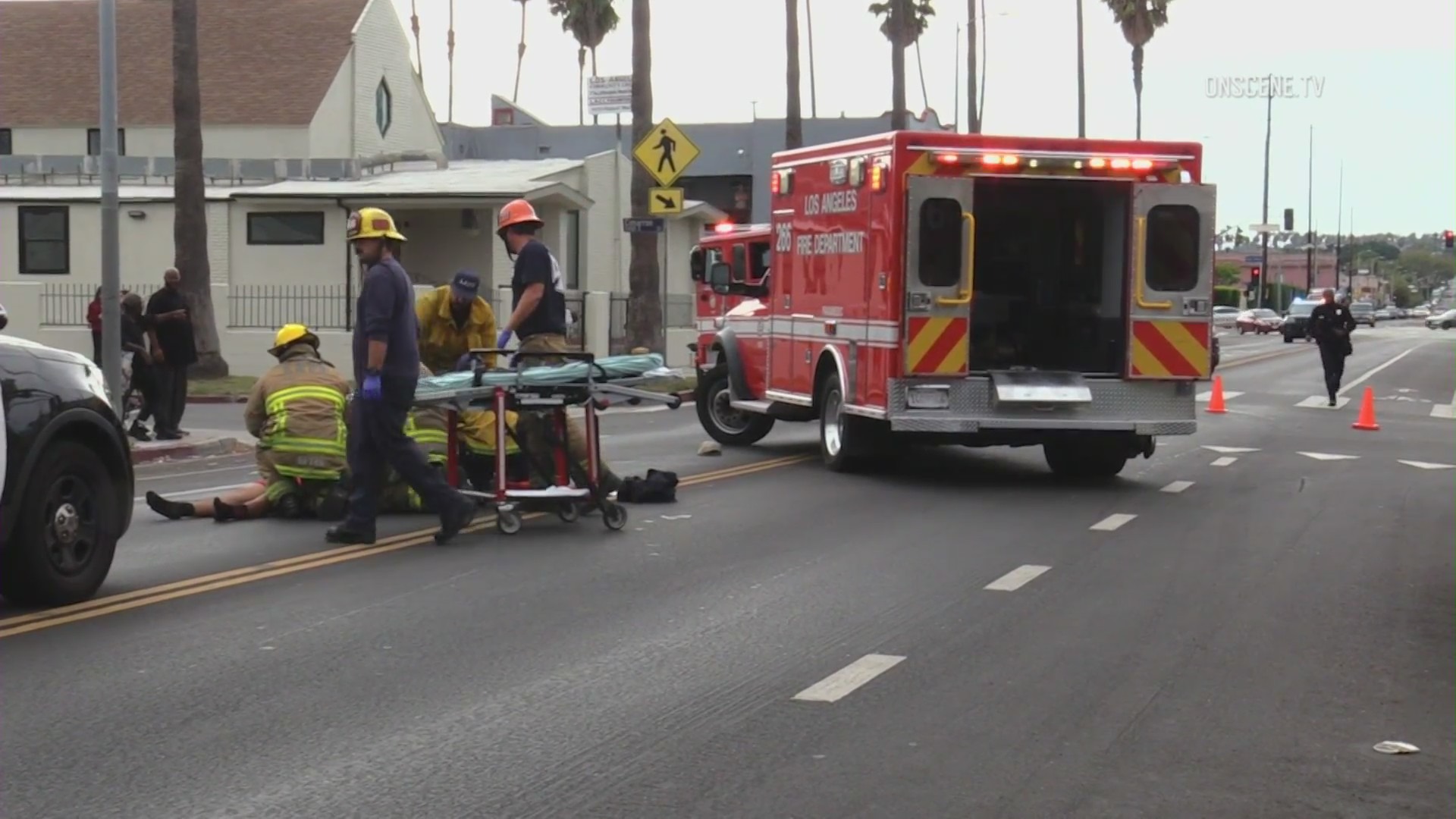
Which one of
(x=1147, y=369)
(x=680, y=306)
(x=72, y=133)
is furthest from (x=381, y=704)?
(x=72, y=133)

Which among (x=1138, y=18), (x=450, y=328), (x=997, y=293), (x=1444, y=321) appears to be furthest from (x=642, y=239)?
(x=1444, y=321)

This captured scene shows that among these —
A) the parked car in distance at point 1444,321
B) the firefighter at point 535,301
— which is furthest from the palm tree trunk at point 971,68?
the parked car in distance at point 1444,321

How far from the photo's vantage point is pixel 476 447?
1271 centimetres

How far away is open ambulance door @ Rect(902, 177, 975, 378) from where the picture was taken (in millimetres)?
14773

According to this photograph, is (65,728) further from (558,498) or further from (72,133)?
(72,133)

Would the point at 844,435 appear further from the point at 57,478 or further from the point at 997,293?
the point at 57,478

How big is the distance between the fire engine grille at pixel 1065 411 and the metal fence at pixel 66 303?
23862 mm

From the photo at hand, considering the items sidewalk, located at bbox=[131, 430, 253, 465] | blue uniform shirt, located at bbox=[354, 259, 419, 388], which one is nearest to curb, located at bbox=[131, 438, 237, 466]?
sidewalk, located at bbox=[131, 430, 253, 465]

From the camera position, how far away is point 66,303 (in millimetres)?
35406

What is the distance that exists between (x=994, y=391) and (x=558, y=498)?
15.2ft

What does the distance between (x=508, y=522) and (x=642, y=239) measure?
18.9 meters

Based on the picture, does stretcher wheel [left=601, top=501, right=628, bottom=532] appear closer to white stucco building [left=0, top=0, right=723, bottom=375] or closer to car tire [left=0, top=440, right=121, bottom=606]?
car tire [left=0, top=440, right=121, bottom=606]

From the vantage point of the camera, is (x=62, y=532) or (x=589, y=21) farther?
(x=589, y=21)

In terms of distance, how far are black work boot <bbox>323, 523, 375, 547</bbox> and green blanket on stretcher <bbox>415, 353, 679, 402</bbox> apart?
902 millimetres
